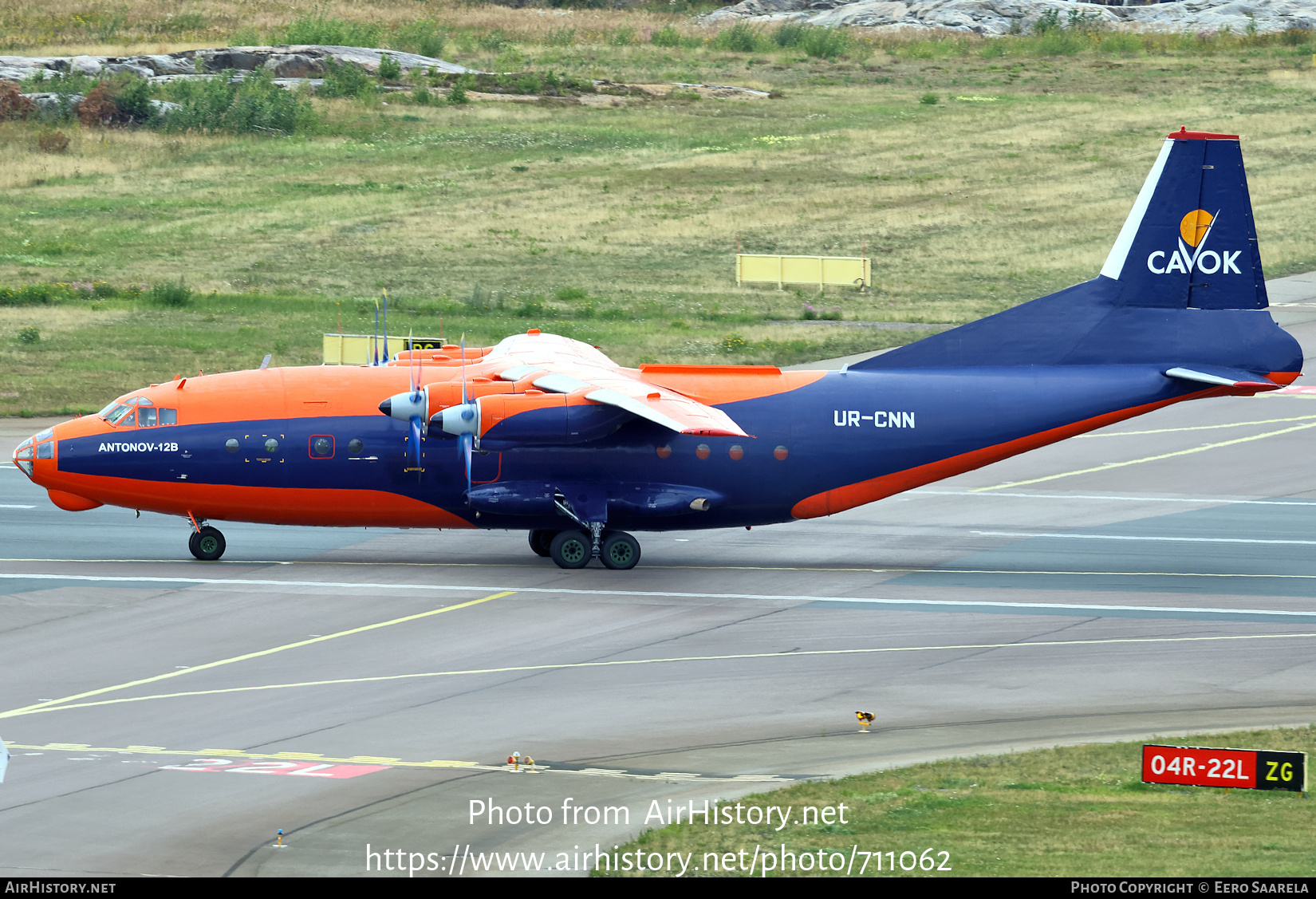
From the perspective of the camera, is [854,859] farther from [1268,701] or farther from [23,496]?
[23,496]

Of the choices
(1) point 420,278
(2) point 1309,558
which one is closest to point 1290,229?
(1) point 420,278

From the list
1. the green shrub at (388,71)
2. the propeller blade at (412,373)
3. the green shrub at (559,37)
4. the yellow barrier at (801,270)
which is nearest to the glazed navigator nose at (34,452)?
the propeller blade at (412,373)

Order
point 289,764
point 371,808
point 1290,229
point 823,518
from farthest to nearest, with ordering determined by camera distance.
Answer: point 1290,229, point 823,518, point 289,764, point 371,808

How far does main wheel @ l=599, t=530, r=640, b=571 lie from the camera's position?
3397 cm

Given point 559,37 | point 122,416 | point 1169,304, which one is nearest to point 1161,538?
point 1169,304

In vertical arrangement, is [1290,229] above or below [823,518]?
above

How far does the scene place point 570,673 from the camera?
26.5m

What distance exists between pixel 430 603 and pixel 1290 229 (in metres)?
63.3

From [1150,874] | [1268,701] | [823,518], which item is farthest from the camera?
[823,518]

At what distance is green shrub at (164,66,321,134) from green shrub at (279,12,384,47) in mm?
17554

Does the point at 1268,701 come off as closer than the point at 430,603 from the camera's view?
Yes

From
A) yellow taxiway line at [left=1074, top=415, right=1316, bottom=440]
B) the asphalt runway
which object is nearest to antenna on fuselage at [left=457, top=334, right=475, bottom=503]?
the asphalt runway

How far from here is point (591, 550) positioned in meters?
34.2

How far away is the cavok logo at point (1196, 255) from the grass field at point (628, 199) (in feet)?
80.5
